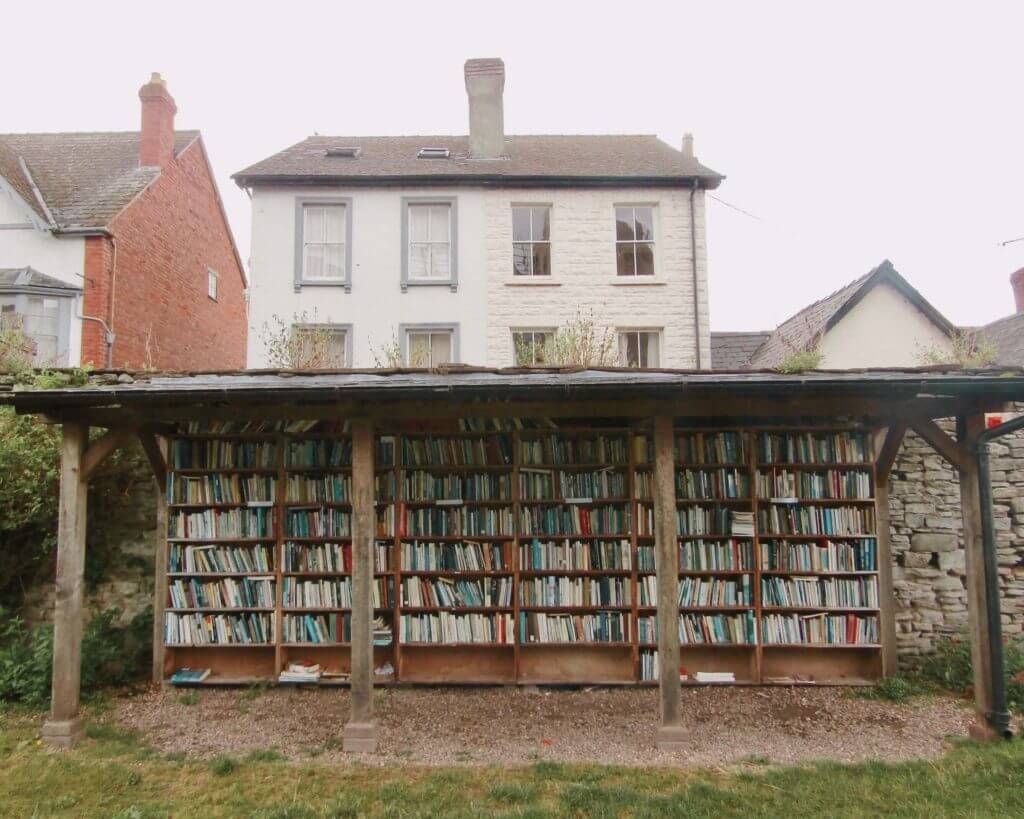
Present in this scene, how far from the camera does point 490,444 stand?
221 inches

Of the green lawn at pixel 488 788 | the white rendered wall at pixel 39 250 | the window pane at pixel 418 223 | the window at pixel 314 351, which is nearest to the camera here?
the green lawn at pixel 488 788

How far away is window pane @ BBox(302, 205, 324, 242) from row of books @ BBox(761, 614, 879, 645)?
904cm

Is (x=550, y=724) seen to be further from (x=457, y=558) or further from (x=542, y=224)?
(x=542, y=224)

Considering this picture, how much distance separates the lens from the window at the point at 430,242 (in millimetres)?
11086

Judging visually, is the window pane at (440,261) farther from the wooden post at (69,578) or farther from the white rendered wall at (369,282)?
the wooden post at (69,578)

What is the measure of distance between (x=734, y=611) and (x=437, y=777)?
285cm

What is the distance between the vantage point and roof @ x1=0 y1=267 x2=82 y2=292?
402 inches

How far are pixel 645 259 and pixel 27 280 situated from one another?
32.3 ft

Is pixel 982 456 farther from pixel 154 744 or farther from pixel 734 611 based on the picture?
pixel 154 744

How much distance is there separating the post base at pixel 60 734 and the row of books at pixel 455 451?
9.23 feet

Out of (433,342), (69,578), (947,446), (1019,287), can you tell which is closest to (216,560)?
(69,578)

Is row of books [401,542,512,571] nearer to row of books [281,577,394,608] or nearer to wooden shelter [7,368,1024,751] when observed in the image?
wooden shelter [7,368,1024,751]

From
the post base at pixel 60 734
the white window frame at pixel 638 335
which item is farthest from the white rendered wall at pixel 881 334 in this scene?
the post base at pixel 60 734

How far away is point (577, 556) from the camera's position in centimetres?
546
